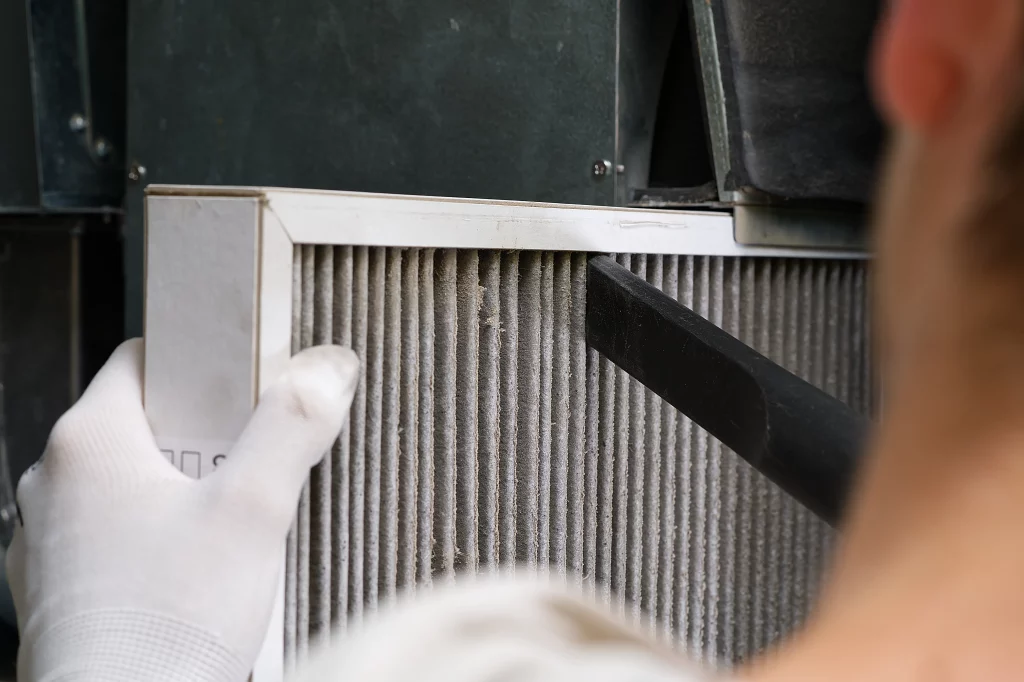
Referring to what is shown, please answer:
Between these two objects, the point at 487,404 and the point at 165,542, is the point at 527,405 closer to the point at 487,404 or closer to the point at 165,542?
the point at 487,404

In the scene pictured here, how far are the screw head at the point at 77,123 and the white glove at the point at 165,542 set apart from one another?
2.86ft

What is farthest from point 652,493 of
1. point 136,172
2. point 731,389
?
point 136,172

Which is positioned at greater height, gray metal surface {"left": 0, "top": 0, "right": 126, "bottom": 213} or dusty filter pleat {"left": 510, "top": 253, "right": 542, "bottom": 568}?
gray metal surface {"left": 0, "top": 0, "right": 126, "bottom": 213}

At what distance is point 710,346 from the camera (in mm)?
985

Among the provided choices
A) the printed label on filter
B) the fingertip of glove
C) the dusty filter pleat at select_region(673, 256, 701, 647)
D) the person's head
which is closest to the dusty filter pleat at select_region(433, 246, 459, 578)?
the fingertip of glove

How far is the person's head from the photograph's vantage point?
0.76 feet

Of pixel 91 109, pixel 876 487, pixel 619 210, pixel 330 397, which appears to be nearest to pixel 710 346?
pixel 619 210

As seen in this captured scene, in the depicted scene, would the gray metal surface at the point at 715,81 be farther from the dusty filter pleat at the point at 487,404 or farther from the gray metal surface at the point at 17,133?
the gray metal surface at the point at 17,133

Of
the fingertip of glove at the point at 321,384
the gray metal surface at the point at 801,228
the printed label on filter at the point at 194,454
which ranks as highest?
the gray metal surface at the point at 801,228

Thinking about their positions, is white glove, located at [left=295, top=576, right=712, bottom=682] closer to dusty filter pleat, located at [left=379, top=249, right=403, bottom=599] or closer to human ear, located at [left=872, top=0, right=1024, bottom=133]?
human ear, located at [left=872, top=0, right=1024, bottom=133]

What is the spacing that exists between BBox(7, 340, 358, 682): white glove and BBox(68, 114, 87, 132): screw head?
873 mm

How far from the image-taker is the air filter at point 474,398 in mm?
848

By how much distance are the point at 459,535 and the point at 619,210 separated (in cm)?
39

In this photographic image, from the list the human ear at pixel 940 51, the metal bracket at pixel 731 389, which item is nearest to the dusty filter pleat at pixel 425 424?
the metal bracket at pixel 731 389
